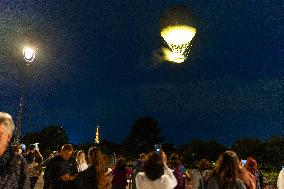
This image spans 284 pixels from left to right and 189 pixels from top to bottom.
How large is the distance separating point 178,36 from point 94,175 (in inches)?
133

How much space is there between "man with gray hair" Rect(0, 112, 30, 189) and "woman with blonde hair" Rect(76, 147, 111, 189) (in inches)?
102

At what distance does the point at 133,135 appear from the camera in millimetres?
85938

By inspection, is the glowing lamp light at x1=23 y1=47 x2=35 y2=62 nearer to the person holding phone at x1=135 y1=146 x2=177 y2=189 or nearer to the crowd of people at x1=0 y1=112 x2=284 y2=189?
the crowd of people at x1=0 y1=112 x2=284 y2=189

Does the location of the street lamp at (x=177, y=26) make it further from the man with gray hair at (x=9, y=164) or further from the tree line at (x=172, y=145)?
the tree line at (x=172, y=145)

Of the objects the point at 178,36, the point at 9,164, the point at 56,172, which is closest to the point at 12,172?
the point at 9,164

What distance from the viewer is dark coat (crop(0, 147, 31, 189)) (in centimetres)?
384

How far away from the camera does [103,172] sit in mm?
6641

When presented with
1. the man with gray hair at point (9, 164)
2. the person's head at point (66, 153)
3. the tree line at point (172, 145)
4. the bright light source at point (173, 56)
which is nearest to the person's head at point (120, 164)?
the person's head at point (66, 153)

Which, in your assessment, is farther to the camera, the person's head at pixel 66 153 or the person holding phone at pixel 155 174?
the person's head at pixel 66 153

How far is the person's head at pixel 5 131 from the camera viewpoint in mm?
3909

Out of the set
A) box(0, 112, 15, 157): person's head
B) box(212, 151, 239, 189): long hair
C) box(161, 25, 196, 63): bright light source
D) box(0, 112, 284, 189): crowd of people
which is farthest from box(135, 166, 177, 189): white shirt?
box(161, 25, 196, 63): bright light source

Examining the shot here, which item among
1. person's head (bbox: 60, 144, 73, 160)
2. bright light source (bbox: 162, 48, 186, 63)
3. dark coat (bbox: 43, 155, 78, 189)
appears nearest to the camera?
dark coat (bbox: 43, 155, 78, 189)

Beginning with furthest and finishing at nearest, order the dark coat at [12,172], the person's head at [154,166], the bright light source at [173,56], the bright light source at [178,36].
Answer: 1. the bright light source at [173,56]
2. the bright light source at [178,36]
3. the person's head at [154,166]
4. the dark coat at [12,172]

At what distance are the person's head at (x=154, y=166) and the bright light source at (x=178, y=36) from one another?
9.75 feet
